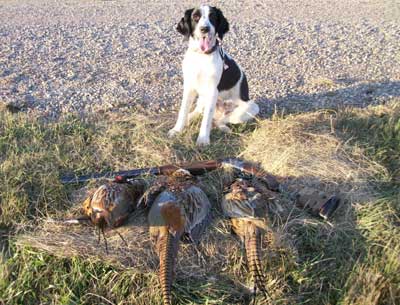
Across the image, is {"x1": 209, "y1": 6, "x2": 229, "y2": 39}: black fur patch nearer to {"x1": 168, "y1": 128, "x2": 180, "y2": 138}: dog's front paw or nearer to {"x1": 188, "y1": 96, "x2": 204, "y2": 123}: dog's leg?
{"x1": 188, "y1": 96, "x2": 204, "y2": 123}: dog's leg

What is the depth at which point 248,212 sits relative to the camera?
358cm

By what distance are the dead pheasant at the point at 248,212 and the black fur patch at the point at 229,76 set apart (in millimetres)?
1681

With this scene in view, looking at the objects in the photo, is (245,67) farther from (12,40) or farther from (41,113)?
(12,40)

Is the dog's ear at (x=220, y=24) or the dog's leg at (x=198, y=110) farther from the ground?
the dog's ear at (x=220, y=24)

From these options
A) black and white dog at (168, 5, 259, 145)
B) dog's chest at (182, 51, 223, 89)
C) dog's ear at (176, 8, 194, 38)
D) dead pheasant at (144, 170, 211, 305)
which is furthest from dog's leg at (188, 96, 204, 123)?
dead pheasant at (144, 170, 211, 305)

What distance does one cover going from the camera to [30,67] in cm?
651

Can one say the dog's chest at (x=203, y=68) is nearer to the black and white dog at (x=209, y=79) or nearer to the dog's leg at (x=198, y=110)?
the black and white dog at (x=209, y=79)

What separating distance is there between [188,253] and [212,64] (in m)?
2.10

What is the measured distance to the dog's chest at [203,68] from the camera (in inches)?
192

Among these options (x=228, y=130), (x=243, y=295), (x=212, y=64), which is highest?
(x=212, y=64)

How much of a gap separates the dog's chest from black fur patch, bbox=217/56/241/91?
21 centimetres

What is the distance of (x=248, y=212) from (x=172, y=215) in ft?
1.81

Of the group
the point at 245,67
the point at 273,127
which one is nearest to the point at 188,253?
the point at 273,127

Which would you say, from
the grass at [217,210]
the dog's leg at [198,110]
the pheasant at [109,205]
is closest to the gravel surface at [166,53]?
the dog's leg at [198,110]
